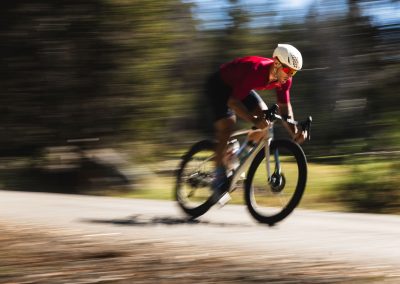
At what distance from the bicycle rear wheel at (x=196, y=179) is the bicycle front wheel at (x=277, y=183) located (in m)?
0.62

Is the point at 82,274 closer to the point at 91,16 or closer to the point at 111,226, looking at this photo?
the point at 111,226

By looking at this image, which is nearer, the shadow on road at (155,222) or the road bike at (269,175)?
the road bike at (269,175)

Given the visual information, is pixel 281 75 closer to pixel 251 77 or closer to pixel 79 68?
pixel 251 77

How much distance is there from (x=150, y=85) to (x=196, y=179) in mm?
4924

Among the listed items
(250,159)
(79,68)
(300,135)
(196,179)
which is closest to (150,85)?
(79,68)

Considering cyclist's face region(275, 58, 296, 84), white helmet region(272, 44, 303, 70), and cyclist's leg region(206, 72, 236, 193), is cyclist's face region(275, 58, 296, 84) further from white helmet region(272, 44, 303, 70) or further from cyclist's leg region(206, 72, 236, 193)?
cyclist's leg region(206, 72, 236, 193)

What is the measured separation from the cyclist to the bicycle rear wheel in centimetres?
23

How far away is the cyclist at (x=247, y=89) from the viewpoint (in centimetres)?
716

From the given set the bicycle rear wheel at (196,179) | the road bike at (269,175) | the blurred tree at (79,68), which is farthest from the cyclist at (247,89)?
the blurred tree at (79,68)

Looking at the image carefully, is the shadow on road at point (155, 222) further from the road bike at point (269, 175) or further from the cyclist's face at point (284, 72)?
the cyclist's face at point (284, 72)

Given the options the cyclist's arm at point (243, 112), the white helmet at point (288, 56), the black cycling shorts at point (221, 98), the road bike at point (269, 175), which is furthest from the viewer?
the black cycling shorts at point (221, 98)

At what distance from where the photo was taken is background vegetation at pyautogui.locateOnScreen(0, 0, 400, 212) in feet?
36.6

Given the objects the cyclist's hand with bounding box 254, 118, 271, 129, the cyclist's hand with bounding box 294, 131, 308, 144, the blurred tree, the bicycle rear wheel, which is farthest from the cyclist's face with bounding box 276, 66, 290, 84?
the blurred tree

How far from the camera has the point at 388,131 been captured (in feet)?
36.4
